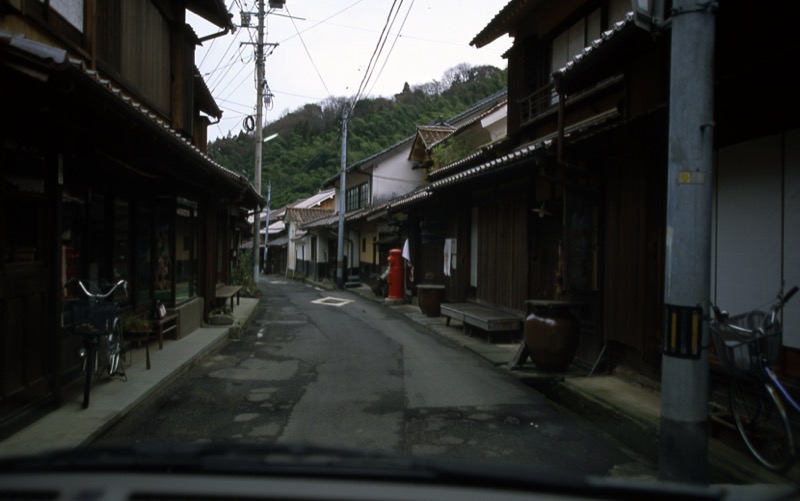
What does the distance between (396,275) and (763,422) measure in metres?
18.3

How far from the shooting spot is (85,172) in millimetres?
8742

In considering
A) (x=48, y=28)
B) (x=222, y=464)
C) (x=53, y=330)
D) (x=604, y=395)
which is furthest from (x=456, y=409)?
(x=48, y=28)

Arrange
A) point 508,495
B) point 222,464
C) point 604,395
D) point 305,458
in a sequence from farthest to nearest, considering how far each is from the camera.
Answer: point 604,395 < point 305,458 < point 222,464 < point 508,495

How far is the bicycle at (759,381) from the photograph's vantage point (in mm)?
4852

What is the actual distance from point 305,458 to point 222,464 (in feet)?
0.91

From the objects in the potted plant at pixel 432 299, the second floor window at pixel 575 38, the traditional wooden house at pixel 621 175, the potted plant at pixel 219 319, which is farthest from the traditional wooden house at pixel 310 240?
the second floor window at pixel 575 38

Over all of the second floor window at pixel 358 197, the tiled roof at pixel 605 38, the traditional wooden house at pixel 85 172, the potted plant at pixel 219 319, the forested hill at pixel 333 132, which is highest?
the forested hill at pixel 333 132

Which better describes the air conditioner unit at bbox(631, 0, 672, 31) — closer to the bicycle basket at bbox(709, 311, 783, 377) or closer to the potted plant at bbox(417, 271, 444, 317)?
the bicycle basket at bbox(709, 311, 783, 377)

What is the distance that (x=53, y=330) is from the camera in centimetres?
694

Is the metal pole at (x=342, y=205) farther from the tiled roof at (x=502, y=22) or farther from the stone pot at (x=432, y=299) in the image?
the tiled roof at (x=502, y=22)

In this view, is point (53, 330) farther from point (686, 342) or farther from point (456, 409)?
point (686, 342)

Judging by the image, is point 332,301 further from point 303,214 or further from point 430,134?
point 303,214

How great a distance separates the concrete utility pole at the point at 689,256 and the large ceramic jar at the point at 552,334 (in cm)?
475

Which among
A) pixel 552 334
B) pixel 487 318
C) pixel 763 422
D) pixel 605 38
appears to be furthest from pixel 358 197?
pixel 763 422
